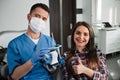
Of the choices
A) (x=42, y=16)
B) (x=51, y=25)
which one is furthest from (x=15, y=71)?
(x=51, y=25)

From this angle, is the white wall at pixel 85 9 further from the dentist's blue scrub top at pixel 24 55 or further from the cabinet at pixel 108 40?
the dentist's blue scrub top at pixel 24 55

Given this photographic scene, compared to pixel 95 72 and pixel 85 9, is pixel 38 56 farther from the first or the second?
pixel 85 9

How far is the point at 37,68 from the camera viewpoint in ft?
4.20

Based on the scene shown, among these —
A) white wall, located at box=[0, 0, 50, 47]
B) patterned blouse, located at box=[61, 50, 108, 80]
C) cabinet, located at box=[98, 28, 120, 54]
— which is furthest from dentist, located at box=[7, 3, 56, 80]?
cabinet, located at box=[98, 28, 120, 54]

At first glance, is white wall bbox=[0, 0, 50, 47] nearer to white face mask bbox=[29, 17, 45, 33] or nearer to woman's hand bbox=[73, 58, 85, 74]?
white face mask bbox=[29, 17, 45, 33]

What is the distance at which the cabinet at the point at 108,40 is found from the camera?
184 inches

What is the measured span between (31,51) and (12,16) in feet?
7.31

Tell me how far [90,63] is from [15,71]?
53 cm

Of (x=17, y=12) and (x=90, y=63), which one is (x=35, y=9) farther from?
(x=17, y=12)

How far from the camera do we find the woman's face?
1.31 m

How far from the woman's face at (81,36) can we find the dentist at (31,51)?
8.5 inches

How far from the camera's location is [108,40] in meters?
4.73

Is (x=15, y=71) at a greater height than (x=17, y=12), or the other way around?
(x=17, y=12)

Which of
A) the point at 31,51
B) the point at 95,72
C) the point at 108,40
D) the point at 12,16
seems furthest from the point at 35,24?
the point at 108,40
